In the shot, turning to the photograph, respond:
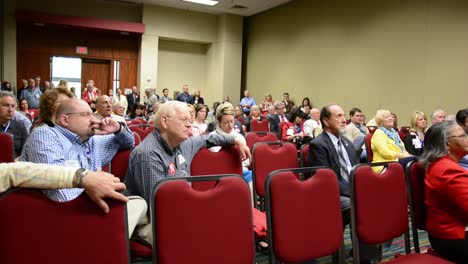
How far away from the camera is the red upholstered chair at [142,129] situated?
14.3ft

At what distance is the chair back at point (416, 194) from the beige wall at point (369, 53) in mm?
6449

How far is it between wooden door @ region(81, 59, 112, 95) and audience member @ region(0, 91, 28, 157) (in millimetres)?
10333

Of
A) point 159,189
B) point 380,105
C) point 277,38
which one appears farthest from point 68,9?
point 159,189

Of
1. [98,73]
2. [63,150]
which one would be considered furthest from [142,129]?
[98,73]

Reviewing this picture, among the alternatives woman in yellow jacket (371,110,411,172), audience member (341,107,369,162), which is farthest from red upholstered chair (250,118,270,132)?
woman in yellow jacket (371,110,411,172)

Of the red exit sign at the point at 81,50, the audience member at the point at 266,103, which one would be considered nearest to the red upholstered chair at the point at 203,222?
the audience member at the point at 266,103

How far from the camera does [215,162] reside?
2594 millimetres

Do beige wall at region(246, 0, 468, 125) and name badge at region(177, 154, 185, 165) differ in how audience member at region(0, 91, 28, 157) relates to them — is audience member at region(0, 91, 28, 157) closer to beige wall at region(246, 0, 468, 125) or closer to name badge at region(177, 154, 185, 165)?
name badge at region(177, 154, 185, 165)

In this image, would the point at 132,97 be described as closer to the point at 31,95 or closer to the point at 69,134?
the point at 31,95

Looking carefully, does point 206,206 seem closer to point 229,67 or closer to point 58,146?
point 58,146

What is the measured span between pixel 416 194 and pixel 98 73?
42.6 ft

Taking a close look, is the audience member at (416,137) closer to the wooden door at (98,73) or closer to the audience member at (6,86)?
the audience member at (6,86)

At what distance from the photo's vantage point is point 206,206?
1.61m

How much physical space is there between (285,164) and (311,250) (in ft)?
4.53
